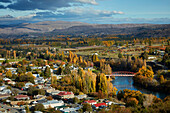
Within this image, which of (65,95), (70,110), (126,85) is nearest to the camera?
(70,110)

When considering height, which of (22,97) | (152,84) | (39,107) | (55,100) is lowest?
(152,84)

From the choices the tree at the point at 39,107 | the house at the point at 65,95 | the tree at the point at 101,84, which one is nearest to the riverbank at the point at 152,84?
the tree at the point at 101,84

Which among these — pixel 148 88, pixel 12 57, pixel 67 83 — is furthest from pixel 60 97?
pixel 12 57

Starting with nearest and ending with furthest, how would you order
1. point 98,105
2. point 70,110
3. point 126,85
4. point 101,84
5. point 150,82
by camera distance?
point 70,110 < point 98,105 < point 101,84 < point 150,82 < point 126,85

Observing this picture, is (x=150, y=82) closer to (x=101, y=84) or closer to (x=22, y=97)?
(x=101, y=84)

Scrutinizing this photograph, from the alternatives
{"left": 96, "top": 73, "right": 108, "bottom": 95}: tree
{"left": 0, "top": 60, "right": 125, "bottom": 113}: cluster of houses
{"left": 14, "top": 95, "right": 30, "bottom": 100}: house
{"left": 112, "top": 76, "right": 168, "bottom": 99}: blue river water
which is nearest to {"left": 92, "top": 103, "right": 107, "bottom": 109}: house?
{"left": 0, "top": 60, "right": 125, "bottom": 113}: cluster of houses

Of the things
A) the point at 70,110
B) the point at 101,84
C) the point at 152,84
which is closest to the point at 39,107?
the point at 70,110

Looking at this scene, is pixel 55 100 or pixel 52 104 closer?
pixel 52 104

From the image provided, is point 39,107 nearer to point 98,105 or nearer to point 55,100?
point 55,100

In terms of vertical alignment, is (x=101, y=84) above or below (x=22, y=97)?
above

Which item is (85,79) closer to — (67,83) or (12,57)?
(67,83)

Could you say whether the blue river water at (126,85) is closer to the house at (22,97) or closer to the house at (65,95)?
the house at (65,95)
